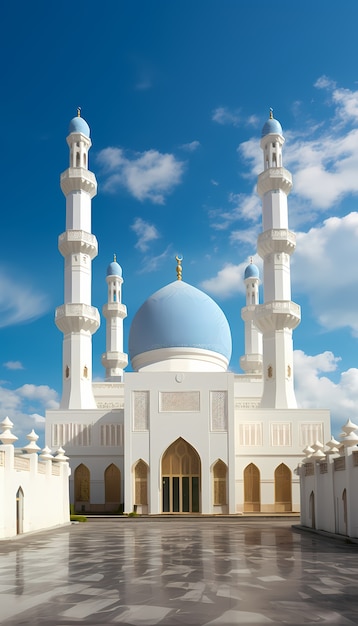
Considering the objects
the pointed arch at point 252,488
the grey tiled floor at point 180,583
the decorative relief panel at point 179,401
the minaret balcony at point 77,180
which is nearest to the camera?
the grey tiled floor at point 180,583

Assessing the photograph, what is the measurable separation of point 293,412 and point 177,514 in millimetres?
7280

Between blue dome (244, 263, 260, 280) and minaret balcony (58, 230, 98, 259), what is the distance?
15.5 metres

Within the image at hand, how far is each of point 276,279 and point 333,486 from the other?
60.9 ft

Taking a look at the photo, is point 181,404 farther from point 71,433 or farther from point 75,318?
point 75,318

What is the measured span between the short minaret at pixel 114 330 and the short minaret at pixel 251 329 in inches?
306

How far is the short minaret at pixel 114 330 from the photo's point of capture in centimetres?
4850

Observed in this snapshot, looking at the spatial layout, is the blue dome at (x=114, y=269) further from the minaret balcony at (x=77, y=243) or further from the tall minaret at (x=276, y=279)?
the tall minaret at (x=276, y=279)

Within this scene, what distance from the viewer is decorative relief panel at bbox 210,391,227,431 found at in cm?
3397

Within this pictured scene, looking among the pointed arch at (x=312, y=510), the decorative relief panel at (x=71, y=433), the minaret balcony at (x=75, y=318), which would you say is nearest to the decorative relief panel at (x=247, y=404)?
the decorative relief panel at (x=71, y=433)

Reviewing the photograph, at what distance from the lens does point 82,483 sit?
35.9 meters

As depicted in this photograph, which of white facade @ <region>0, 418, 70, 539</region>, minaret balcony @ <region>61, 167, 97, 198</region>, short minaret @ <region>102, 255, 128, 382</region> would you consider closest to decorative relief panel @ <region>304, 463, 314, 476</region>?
white facade @ <region>0, 418, 70, 539</region>

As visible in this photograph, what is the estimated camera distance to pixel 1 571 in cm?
1188

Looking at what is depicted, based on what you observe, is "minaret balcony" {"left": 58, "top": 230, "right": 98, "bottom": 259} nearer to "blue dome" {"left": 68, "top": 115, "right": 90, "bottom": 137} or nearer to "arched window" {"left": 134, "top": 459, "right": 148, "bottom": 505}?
"blue dome" {"left": 68, "top": 115, "right": 90, "bottom": 137}

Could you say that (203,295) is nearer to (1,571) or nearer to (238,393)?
(238,393)
